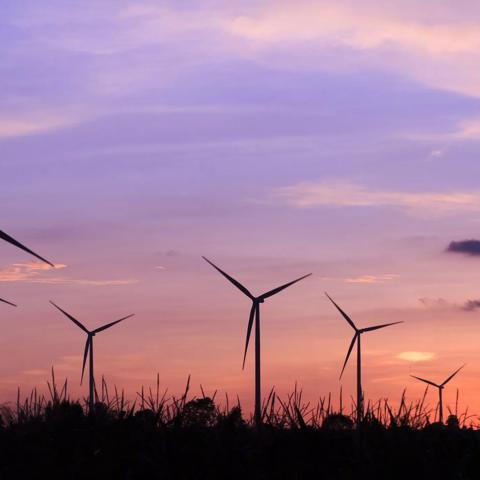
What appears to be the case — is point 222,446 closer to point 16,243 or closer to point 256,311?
point 16,243

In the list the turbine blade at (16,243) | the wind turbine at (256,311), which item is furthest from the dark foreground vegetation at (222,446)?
the wind turbine at (256,311)

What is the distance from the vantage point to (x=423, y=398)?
24.7 m

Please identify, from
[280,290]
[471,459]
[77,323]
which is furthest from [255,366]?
[471,459]

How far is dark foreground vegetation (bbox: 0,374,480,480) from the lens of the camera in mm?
23219

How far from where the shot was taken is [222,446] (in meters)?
23.6

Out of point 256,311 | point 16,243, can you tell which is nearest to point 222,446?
point 16,243

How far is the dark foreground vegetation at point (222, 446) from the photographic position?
76.2 ft

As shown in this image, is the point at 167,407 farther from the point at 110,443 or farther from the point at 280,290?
the point at 280,290

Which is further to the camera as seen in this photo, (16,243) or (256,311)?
(256,311)

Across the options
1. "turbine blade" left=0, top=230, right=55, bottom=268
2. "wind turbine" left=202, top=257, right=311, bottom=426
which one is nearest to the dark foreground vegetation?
"turbine blade" left=0, top=230, right=55, bottom=268

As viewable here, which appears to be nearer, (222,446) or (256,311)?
(222,446)

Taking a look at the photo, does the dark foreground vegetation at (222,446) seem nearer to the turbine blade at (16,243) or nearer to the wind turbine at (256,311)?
the turbine blade at (16,243)

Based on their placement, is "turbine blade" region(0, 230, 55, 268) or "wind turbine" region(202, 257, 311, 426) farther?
"wind turbine" region(202, 257, 311, 426)

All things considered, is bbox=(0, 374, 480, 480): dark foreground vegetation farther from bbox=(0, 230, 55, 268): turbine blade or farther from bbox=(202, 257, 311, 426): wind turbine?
bbox=(202, 257, 311, 426): wind turbine
